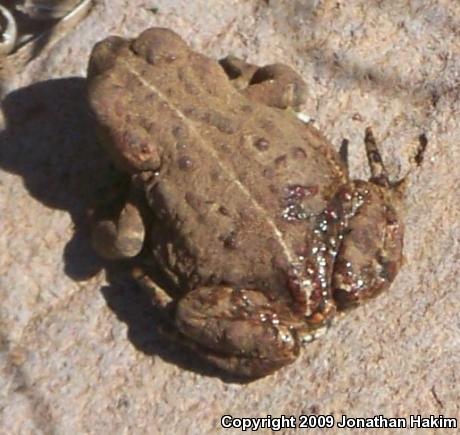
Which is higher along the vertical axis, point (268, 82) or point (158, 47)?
point (158, 47)

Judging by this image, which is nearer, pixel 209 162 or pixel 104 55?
pixel 209 162

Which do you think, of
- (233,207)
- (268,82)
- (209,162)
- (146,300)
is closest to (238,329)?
(233,207)

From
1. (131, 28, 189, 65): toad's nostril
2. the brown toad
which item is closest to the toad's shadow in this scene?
the brown toad

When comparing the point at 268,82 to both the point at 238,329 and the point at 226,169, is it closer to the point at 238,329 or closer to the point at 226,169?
the point at 226,169

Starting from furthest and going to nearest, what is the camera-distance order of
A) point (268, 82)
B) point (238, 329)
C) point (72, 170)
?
point (72, 170) < point (268, 82) < point (238, 329)

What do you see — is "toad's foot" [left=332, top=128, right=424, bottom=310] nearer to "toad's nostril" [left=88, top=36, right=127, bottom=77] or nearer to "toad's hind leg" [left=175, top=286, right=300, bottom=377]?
"toad's hind leg" [left=175, top=286, right=300, bottom=377]

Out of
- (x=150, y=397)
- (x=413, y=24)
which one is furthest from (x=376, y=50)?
(x=150, y=397)

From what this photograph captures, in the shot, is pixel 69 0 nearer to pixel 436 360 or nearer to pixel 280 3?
pixel 280 3

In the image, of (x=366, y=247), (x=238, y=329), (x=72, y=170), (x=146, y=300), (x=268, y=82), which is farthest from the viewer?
(x=72, y=170)
